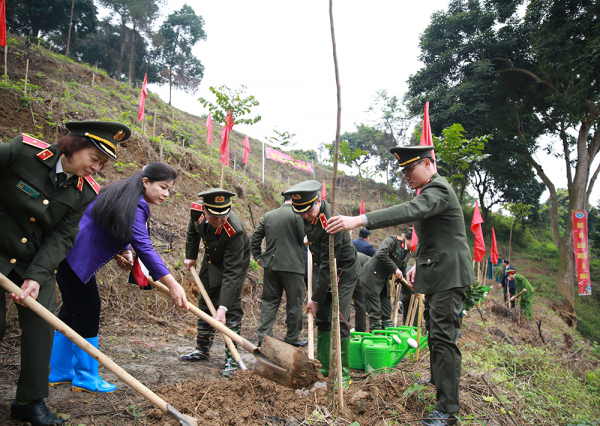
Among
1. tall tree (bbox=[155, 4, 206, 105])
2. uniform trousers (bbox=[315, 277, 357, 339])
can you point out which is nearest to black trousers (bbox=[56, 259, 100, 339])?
uniform trousers (bbox=[315, 277, 357, 339])

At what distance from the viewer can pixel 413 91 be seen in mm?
20781

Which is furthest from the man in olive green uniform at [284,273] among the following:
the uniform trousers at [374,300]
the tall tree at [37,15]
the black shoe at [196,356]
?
the tall tree at [37,15]

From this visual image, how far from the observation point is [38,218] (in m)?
2.13

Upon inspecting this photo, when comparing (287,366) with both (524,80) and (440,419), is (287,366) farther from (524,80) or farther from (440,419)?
(524,80)

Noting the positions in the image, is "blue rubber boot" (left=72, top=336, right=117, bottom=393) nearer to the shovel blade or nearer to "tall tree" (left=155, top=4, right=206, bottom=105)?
the shovel blade

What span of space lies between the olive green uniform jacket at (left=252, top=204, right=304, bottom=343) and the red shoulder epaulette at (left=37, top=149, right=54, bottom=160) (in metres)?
2.51

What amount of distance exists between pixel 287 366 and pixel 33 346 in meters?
1.56

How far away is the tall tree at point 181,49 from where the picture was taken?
94.4 feet

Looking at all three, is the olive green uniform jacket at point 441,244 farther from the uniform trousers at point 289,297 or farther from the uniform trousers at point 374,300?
the uniform trousers at point 374,300

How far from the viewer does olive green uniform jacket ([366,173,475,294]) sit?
2564 millimetres

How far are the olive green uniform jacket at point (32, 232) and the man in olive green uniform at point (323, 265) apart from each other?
1.73 meters

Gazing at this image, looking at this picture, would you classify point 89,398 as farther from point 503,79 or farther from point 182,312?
point 503,79

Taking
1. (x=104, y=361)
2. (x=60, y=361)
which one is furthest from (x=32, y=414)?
(x=60, y=361)

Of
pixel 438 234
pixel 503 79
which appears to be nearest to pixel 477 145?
pixel 438 234
